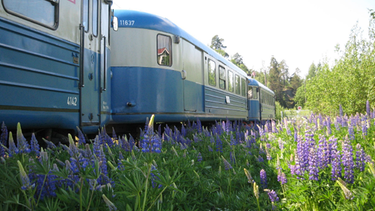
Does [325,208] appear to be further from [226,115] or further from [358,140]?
[226,115]

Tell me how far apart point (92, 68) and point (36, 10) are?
1495 millimetres

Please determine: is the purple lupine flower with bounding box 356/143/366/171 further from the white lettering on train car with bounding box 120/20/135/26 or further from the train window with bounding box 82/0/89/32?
the white lettering on train car with bounding box 120/20/135/26

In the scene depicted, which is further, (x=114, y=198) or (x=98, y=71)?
(x=98, y=71)

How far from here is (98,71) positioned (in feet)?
18.0

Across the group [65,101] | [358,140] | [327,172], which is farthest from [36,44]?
[358,140]

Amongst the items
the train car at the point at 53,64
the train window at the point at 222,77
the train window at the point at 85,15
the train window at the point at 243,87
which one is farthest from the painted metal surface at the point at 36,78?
the train window at the point at 243,87

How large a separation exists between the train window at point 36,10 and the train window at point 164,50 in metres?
3.27

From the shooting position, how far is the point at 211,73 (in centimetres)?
1068

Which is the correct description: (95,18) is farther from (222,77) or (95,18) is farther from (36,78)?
(222,77)

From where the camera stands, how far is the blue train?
366 cm

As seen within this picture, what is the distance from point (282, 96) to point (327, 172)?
4268 inches

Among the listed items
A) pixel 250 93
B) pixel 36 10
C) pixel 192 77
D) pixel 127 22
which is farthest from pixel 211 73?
pixel 250 93

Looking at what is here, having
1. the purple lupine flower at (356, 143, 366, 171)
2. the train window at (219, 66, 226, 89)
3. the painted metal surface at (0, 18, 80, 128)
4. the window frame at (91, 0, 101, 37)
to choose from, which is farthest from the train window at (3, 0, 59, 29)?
the train window at (219, 66, 226, 89)

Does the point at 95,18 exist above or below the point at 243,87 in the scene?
above
